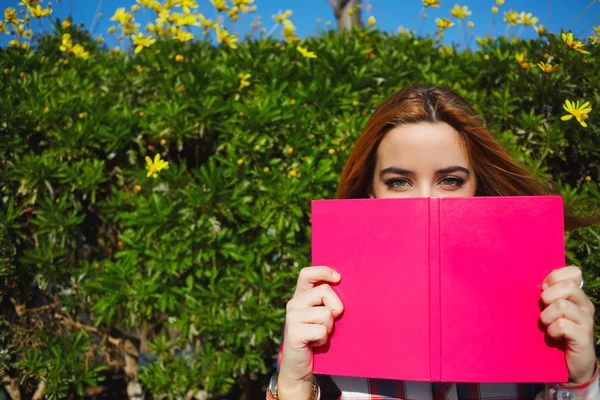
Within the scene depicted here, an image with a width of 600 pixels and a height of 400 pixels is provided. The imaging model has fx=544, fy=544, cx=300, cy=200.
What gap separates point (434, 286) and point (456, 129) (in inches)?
23.8

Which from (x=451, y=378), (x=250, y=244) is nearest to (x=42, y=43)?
(x=250, y=244)

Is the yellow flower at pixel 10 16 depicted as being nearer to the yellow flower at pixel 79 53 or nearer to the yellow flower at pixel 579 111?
the yellow flower at pixel 79 53

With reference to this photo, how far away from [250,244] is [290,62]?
99 centimetres

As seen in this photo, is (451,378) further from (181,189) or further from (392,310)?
(181,189)

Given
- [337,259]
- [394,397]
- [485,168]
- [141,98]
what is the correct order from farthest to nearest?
1. [141,98]
2. [485,168]
3. [394,397]
4. [337,259]

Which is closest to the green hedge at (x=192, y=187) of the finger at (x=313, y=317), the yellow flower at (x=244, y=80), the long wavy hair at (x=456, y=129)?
the yellow flower at (x=244, y=80)

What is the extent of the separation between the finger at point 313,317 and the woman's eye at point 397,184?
1.45ft

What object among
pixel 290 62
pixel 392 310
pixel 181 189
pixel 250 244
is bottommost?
pixel 392 310

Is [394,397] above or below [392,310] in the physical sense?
below

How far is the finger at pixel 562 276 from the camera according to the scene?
45.8 inches

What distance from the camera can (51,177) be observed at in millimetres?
2348

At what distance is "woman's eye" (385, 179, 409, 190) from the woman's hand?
18.0 inches

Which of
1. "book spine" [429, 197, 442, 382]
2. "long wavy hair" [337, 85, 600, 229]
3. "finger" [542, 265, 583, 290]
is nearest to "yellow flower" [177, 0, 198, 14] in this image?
"long wavy hair" [337, 85, 600, 229]

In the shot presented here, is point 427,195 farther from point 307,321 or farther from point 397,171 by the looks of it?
point 307,321
